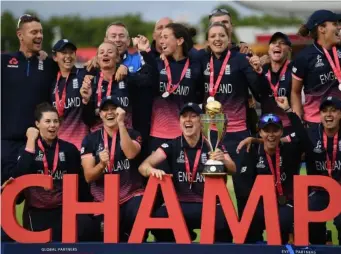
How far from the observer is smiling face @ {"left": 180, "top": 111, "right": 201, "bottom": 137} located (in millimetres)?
9898

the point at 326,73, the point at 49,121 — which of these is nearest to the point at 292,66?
the point at 326,73

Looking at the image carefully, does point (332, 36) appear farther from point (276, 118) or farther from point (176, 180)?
point (176, 180)

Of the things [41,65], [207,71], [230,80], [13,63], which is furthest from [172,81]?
[13,63]

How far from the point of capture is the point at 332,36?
10422mm

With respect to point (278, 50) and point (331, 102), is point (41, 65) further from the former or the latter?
point (331, 102)

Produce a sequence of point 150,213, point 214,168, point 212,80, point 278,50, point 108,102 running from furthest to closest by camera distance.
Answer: point 278,50 < point 212,80 < point 108,102 < point 150,213 < point 214,168

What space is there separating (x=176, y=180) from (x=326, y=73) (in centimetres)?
166

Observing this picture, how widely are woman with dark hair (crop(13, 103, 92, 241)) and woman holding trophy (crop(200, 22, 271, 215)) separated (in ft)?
4.46

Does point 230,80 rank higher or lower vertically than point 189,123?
higher

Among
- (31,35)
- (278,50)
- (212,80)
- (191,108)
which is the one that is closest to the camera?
(191,108)

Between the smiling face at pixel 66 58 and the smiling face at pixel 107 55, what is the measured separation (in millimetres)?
398

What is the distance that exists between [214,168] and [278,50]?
1.78 metres

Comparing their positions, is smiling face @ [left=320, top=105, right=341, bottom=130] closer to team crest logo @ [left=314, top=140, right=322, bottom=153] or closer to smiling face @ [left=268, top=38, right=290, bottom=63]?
team crest logo @ [left=314, top=140, right=322, bottom=153]

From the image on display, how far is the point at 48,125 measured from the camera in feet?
33.6
